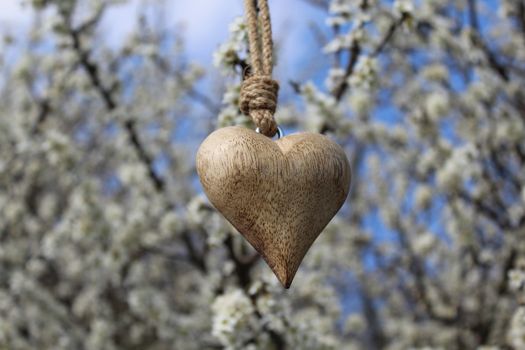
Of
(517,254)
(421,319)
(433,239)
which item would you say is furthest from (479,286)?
(421,319)

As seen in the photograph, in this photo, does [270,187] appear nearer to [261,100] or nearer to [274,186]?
[274,186]

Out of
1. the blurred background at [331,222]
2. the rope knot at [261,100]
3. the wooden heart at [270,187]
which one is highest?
the blurred background at [331,222]

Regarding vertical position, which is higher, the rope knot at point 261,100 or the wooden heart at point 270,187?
the rope knot at point 261,100

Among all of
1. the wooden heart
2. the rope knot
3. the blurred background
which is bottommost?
the wooden heart

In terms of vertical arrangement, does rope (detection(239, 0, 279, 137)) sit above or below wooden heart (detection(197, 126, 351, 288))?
above

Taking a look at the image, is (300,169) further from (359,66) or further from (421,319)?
(421,319)

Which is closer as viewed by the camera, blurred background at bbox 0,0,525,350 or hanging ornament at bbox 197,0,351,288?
hanging ornament at bbox 197,0,351,288
